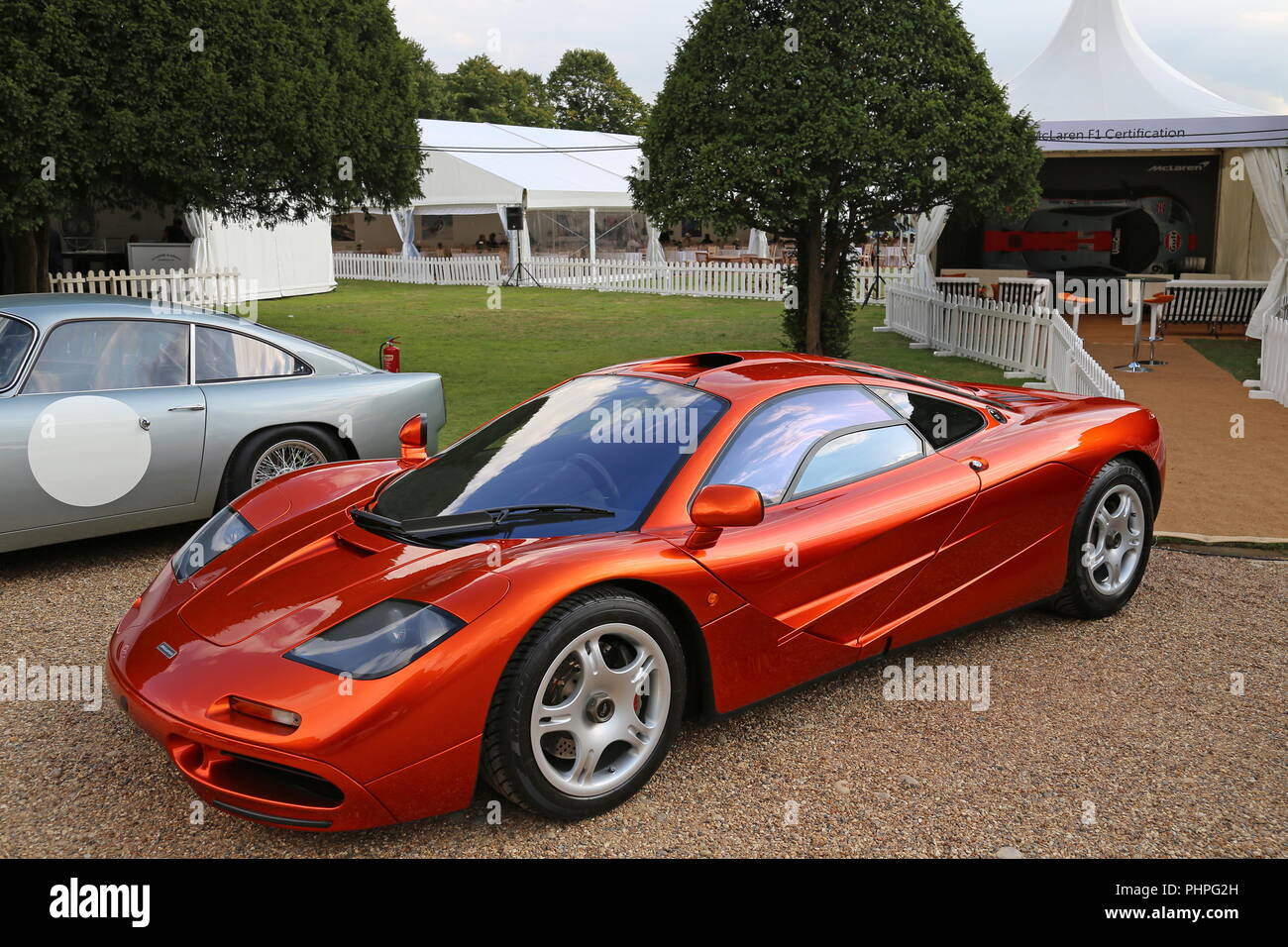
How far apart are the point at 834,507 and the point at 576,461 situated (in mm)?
958

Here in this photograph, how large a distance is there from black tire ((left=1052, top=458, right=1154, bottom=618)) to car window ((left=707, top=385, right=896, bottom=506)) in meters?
1.13

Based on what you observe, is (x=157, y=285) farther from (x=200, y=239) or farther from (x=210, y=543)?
(x=210, y=543)

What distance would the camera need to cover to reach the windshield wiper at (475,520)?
3.52m

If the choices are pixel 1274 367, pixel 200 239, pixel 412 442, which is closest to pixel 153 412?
pixel 412 442

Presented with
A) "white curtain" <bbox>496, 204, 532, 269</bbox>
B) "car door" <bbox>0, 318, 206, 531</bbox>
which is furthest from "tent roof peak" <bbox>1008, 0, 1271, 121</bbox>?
"white curtain" <bbox>496, 204, 532, 269</bbox>

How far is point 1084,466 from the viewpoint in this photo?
4.74m

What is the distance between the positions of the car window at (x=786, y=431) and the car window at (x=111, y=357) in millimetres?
3726

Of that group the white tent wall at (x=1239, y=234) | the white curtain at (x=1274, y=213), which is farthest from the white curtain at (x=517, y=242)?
the white curtain at (x=1274, y=213)

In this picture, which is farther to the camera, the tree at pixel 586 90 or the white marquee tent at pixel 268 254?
the tree at pixel 586 90

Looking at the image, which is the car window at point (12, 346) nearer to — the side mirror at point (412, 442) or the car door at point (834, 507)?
the side mirror at point (412, 442)

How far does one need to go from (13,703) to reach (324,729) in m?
2.11

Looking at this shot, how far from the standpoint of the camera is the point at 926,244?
18.1 metres

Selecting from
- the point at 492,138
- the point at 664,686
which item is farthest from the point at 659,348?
the point at 492,138

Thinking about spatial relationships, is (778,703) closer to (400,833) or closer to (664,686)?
(664,686)
